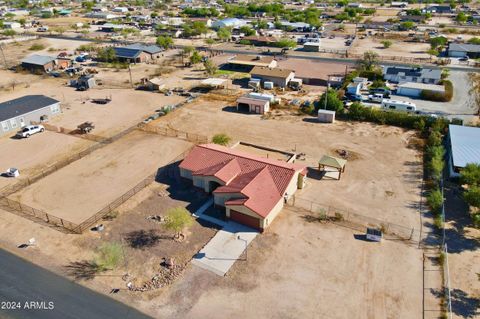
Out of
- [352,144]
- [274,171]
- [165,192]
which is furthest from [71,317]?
[352,144]

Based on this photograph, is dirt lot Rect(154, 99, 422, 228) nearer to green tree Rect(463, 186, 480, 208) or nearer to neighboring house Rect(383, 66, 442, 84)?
green tree Rect(463, 186, 480, 208)

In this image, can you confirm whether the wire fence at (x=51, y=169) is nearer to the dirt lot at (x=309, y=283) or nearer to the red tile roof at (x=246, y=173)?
the red tile roof at (x=246, y=173)

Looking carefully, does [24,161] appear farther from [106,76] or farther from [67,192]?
[106,76]

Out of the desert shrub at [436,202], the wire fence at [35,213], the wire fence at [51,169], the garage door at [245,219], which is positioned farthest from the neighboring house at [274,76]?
the wire fence at [35,213]

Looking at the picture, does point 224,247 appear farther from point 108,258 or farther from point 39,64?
point 39,64

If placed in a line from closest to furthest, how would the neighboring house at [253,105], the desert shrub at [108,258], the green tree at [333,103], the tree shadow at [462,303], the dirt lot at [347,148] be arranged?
1. the tree shadow at [462,303]
2. the desert shrub at [108,258]
3. the dirt lot at [347,148]
4. the green tree at [333,103]
5. the neighboring house at [253,105]

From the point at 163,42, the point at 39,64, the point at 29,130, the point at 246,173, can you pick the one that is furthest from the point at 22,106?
the point at 163,42
